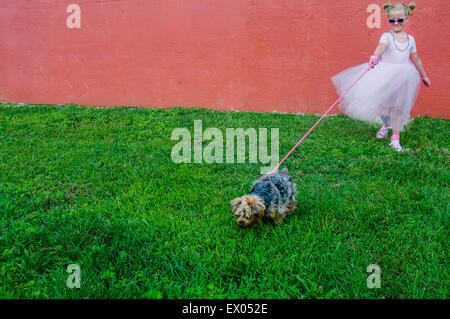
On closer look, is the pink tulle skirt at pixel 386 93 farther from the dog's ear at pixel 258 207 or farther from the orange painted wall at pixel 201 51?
the dog's ear at pixel 258 207

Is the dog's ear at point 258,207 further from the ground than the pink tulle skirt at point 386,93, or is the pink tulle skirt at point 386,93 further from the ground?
the pink tulle skirt at point 386,93

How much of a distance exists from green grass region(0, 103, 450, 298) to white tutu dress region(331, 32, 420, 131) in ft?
1.57

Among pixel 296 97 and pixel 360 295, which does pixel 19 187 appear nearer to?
pixel 360 295

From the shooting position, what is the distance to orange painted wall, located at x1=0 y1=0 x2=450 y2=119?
18.8 feet

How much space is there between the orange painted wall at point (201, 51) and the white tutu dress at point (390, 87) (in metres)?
1.64

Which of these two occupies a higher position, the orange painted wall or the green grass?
the orange painted wall

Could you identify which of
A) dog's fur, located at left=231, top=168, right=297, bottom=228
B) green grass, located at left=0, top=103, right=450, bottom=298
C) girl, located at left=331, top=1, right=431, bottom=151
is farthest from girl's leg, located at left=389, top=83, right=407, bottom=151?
dog's fur, located at left=231, top=168, right=297, bottom=228

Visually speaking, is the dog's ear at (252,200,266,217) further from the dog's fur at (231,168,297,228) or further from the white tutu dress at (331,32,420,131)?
the white tutu dress at (331,32,420,131)

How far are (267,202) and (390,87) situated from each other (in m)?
2.88

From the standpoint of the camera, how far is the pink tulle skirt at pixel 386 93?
421 centimetres

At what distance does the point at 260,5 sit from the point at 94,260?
5656mm

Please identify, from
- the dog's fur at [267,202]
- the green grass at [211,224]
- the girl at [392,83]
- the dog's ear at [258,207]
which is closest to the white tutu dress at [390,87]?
the girl at [392,83]

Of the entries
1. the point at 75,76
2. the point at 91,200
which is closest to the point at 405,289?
the point at 91,200

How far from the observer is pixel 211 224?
2.63 m
